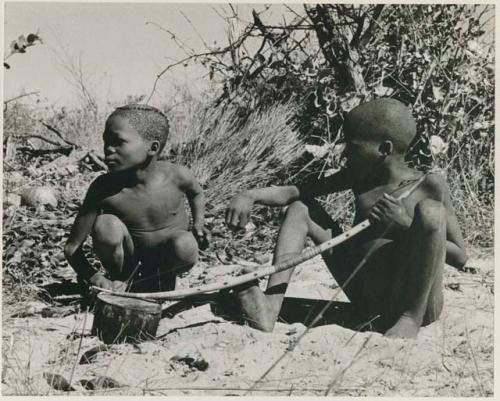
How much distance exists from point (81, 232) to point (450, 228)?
4.62 feet

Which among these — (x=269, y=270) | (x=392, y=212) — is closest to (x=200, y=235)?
(x=269, y=270)

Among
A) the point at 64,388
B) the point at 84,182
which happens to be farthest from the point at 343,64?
the point at 64,388

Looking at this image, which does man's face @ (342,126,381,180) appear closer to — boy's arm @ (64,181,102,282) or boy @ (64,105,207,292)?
boy @ (64,105,207,292)

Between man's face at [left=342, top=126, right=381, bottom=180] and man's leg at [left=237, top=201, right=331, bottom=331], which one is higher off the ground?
man's face at [left=342, top=126, right=381, bottom=180]

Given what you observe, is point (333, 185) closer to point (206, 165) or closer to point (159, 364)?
point (159, 364)

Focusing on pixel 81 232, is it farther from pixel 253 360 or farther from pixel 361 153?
pixel 361 153

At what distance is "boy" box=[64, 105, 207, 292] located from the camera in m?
2.67

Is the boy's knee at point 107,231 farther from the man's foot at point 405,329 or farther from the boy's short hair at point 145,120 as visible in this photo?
the man's foot at point 405,329

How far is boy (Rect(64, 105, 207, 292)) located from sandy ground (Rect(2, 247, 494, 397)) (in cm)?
25

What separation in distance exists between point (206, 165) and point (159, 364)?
7.27ft

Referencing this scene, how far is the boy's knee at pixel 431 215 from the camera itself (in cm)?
231

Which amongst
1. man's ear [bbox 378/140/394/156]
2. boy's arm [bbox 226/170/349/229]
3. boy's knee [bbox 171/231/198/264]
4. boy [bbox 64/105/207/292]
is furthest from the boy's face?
man's ear [bbox 378/140/394/156]

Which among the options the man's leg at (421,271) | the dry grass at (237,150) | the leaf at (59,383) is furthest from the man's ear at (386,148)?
the dry grass at (237,150)

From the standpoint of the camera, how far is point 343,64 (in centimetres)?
443
